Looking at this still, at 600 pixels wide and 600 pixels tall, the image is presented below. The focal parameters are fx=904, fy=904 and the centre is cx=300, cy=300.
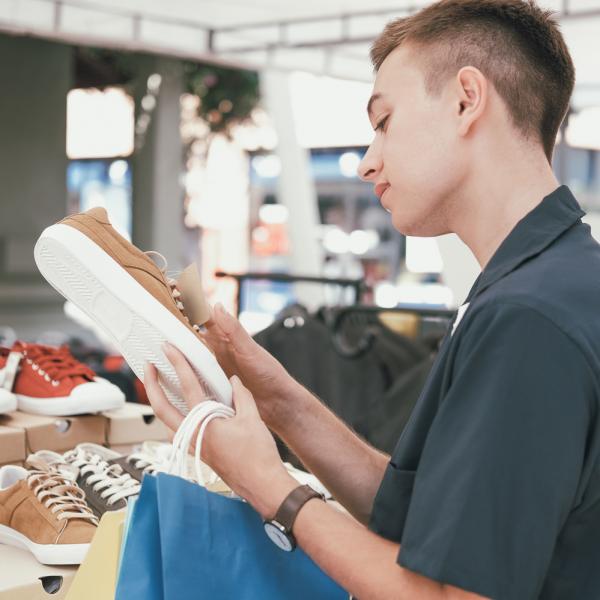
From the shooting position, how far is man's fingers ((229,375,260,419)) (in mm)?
1091

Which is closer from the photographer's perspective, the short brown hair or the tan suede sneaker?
the short brown hair

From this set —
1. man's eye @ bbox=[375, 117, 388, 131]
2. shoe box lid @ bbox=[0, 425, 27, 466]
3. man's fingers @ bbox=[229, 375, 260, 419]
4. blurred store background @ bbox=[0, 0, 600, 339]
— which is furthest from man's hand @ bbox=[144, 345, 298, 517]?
blurred store background @ bbox=[0, 0, 600, 339]

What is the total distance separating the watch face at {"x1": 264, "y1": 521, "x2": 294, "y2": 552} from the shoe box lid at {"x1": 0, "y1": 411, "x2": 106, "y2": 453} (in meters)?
0.84

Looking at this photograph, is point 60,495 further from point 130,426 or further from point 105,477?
point 130,426

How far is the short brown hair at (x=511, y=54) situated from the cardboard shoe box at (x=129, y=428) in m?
1.09

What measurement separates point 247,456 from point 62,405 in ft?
2.83

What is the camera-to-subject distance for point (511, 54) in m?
1.05

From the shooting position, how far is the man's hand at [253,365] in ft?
4.41

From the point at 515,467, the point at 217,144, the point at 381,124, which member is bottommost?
the point at 515,467

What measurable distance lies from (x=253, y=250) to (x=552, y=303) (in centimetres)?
789

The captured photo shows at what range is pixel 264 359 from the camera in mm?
1361

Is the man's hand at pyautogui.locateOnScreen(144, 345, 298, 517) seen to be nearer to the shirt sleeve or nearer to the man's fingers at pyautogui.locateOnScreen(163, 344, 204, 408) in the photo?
the man's fingers at pyautogui.locateOnScreen(163, 344, 204, 408)

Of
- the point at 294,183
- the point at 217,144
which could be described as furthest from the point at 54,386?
the point at 217,144

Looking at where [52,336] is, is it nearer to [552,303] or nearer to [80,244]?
[80,244]
